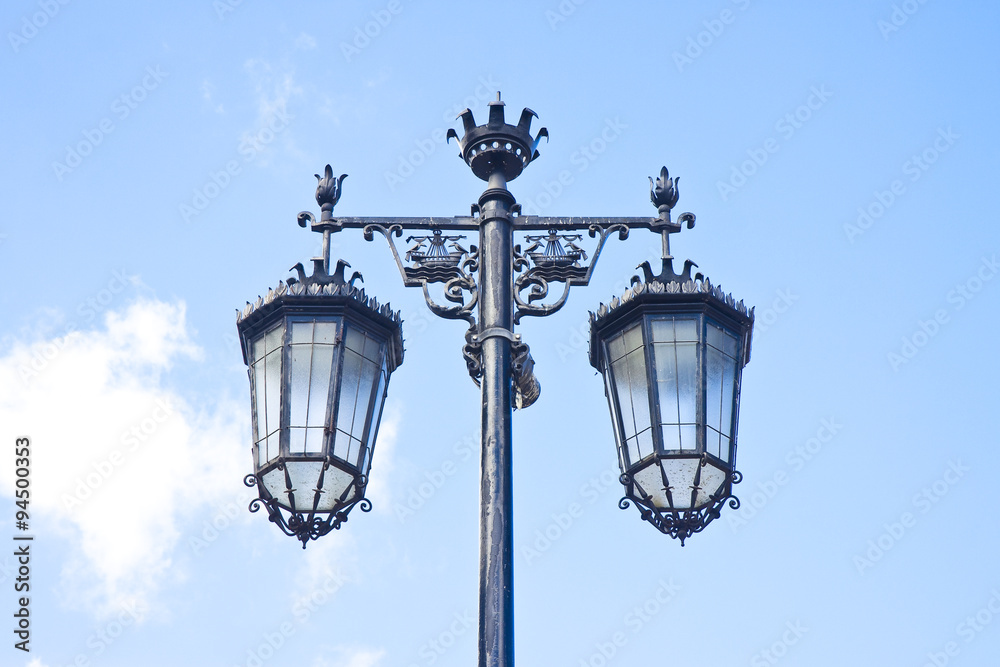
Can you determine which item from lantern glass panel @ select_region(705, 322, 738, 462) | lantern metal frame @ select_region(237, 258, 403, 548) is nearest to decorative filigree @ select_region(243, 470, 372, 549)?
lantern metal frame @ select_region(237, 258, 403, 548)

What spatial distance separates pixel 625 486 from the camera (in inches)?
281

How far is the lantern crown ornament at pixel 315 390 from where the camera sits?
7.02 metres

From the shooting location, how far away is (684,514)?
23.4 feet

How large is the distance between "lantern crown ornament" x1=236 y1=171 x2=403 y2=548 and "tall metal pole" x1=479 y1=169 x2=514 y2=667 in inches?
25.1

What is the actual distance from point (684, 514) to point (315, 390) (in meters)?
1.96

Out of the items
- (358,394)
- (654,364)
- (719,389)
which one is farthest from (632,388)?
(358,394)

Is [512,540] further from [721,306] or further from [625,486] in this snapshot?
[721,306]

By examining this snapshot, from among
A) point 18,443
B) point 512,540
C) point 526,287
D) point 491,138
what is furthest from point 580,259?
point 18,443

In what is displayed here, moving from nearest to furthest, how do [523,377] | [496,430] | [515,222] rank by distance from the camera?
[496,430] → [523,377] → [515,222]

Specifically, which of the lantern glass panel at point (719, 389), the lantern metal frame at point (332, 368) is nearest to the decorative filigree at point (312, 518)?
the lantern metal frame at point (332, 368)

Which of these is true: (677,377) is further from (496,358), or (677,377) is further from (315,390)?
(315,390)

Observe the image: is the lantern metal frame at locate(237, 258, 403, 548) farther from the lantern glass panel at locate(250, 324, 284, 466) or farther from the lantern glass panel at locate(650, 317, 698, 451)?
the lantern glass panel at locate(650, 317, 698, 451)

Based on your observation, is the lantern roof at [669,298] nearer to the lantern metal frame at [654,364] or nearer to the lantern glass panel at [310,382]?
the lantern metal frame at [654,364]

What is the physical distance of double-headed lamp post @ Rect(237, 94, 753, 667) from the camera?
7.03 metres
